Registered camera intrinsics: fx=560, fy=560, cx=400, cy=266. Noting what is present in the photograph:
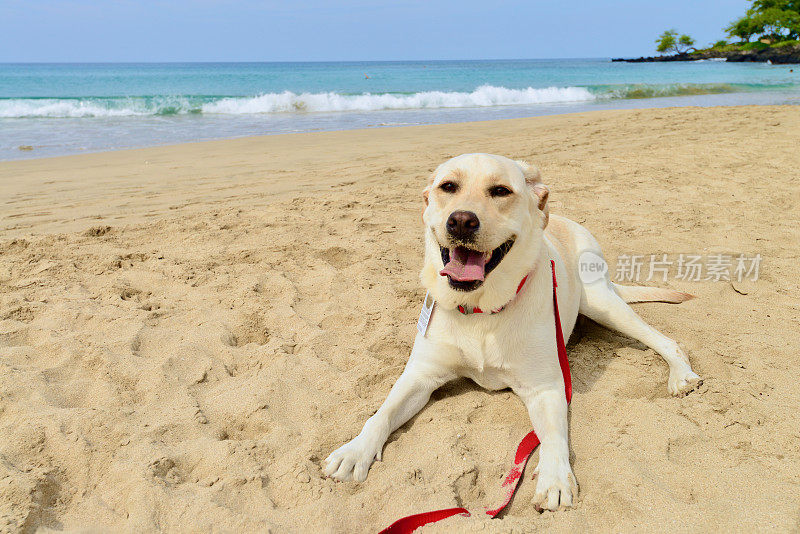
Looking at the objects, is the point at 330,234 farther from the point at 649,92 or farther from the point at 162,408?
the point at 649,92

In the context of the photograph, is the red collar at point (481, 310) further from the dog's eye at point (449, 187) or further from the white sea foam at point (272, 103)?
the white sea foam at point (272, 103)

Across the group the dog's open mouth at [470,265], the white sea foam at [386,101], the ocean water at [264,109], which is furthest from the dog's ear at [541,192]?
the white sea foam at [386,101]

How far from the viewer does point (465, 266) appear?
2.46 m

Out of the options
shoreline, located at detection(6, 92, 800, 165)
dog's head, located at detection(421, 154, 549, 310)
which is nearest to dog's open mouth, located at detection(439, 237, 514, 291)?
dog's head, located at detection(421, 154, 549, 310)

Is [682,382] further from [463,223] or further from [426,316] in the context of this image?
[463,223]

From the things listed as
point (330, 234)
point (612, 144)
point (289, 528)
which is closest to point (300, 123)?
point (612, 144)

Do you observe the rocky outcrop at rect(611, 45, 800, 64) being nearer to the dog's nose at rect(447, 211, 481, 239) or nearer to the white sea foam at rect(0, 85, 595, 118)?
the white sea foam at rect(0, 85, 595, 118)

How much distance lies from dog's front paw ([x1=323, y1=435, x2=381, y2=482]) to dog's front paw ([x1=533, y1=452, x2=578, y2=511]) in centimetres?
68

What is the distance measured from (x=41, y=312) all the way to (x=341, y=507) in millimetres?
2544

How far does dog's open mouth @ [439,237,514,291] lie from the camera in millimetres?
2418

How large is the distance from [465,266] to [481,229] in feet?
0.61

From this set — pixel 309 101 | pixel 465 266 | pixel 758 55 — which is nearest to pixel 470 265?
pixel 465 266

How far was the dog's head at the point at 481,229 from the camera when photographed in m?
2.41

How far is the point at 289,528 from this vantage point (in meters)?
2.00
